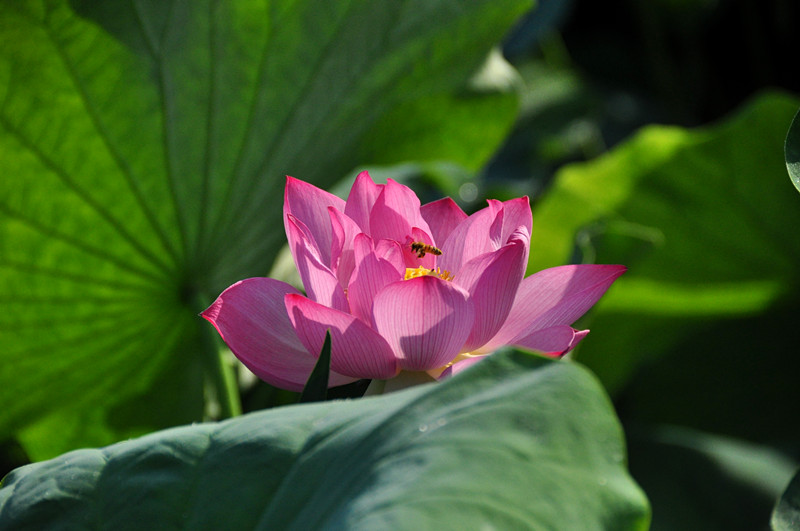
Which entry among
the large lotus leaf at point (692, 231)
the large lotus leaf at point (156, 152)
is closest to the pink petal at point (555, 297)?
the large lotus leaf at point (156, 152)

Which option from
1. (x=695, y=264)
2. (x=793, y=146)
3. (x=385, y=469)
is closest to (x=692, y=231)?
(x=695, y=264)

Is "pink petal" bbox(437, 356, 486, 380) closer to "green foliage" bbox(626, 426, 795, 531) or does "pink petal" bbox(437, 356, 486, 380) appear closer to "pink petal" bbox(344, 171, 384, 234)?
"pink petal" bbox(344, 171, 384, 234)

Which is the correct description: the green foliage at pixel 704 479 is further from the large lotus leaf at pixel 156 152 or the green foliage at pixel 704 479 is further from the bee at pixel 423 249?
the bee at pixel 423 249

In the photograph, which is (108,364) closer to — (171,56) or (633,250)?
(171,56)

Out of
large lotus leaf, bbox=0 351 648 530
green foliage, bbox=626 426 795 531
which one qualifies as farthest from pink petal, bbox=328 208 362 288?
green foliage, bbox=626 426 795 531

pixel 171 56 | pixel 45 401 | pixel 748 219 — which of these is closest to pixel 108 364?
pixel 45 401

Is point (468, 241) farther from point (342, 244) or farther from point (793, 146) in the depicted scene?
point (793, 146)
